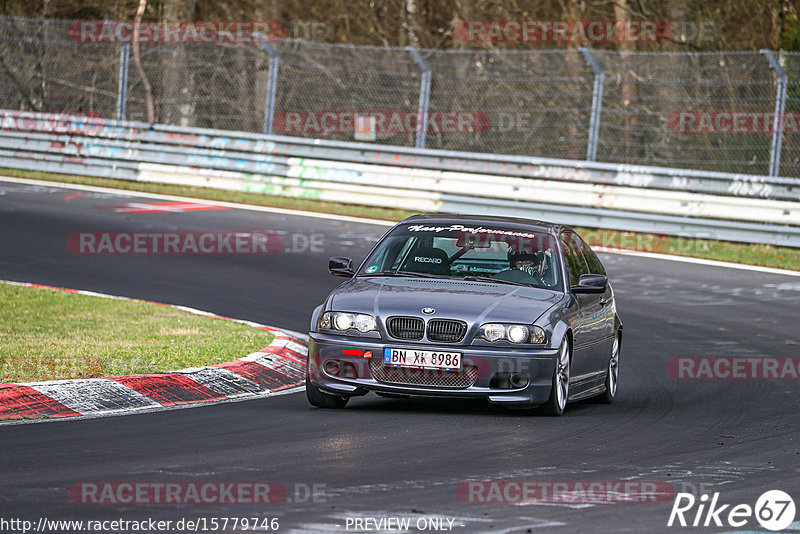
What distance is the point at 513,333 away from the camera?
29.9 ft

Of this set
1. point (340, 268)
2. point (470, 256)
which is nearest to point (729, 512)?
point (470, 256)

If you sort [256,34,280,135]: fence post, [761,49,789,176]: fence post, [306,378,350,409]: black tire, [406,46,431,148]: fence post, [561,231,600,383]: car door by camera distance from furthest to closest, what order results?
1. [256,34,280,135]: fence post
2. [406,46,431,148]: fence post
3. [761,49,789,176]: fence post
4. [561,231,600,383]: car door
5. [306,378,350,409]: black tire

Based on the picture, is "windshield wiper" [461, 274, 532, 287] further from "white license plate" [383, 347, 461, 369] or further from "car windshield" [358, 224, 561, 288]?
"white license plate" [383, 347, 461, 369]

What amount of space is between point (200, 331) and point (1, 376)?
3117 mm

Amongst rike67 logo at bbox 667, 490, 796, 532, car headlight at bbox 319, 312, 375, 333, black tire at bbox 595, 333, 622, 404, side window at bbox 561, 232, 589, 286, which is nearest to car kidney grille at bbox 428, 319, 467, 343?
car headlight at bbox 319, 312, 375, 333

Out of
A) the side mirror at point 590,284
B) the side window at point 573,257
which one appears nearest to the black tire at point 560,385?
the side mirror at point 590,284

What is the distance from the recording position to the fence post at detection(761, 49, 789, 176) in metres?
20.0

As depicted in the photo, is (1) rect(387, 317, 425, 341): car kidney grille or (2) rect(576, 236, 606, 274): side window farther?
(2) rect(576, 236, 606, 274): side window

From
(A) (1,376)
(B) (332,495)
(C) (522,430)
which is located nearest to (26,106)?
(A) (1,376)

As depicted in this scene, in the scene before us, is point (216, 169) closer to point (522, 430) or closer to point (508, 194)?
point (508, 194)

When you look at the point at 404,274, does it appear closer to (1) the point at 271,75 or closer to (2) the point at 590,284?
(2) the point at 590,284

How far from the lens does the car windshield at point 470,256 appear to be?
10.1 m

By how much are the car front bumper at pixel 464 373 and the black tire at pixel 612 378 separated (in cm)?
156

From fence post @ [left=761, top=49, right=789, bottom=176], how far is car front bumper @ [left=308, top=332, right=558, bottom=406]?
470 inches
